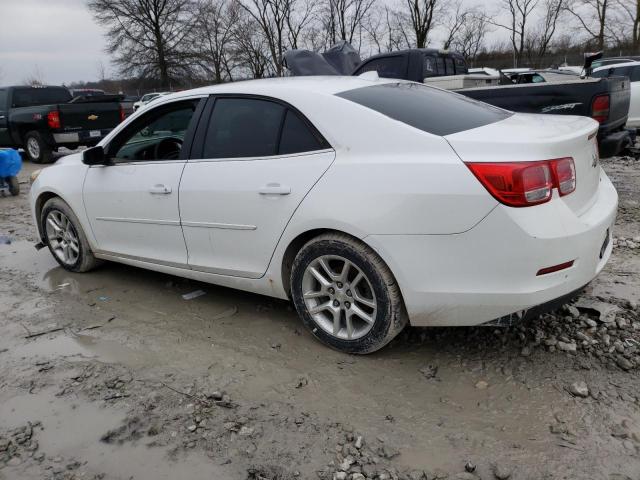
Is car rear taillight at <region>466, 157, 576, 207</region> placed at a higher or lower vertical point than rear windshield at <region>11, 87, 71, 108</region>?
lower

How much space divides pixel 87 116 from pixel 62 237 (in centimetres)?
859

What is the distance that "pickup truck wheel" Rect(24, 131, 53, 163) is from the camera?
41.1 feet

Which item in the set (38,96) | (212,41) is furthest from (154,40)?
(38,96)

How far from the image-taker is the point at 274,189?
3.06 m

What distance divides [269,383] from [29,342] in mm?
1815

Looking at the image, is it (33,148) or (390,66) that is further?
(33,148)

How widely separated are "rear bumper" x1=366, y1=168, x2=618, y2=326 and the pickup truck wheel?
40.1 ft

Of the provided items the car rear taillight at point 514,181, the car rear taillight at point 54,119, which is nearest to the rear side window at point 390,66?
the car rear taillight at point 514,181

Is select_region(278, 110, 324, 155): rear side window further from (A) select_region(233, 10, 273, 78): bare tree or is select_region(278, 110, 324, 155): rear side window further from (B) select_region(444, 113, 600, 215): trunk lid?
(A) select_region(233, 10, 273, 78): bare tree

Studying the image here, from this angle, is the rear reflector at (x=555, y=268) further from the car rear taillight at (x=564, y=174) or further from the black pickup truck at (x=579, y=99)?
the black pickup truck at (x=579, y=99)

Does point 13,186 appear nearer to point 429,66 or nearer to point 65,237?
point 65,237

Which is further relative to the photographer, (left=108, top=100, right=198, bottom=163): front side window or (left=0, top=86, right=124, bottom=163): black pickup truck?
(left=0, top=86, right=124, bottom=163): black pickup truck

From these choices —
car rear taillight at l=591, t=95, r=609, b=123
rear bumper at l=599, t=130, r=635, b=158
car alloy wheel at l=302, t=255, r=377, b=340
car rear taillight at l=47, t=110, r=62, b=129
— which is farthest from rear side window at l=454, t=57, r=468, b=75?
car rear taillight at l=47, t=110, r=62, b=129

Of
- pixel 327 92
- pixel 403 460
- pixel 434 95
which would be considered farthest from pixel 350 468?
pixel 434 95
